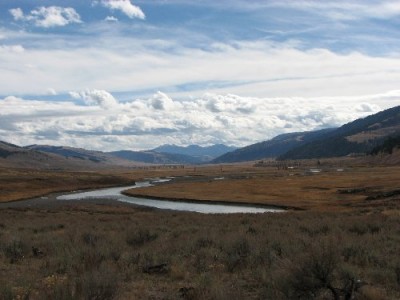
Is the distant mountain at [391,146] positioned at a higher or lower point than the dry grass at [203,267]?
higher

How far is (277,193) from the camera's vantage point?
75.4m

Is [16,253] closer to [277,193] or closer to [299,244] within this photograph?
[299,244]

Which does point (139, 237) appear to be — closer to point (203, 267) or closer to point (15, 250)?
point (15, 250)

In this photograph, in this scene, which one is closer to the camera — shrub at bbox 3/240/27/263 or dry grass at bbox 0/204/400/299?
dry grass at bbox 0/204/400/299

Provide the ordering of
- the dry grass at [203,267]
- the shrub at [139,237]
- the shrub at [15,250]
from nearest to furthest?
the dry grass at [203,267], the shrub at [15,250], the shrub at [139,237]

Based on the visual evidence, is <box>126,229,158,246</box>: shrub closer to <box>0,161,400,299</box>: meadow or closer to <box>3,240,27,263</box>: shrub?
<box>0,161,400,299</box>: meadow

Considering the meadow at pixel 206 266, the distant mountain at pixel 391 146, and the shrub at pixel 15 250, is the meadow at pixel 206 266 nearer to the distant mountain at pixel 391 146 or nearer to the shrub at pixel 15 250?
the shrub at pixel 15 250

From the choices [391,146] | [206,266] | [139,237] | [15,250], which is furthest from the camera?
[391,146]

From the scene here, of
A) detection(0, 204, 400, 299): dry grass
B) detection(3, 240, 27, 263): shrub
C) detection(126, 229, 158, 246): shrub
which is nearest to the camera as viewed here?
detection(0, 204, 400, 299): dry grass

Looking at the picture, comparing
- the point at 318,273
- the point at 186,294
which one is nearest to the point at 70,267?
the point at 186,294

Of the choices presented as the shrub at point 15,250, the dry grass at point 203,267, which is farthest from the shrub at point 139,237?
the shrub at point 15,250

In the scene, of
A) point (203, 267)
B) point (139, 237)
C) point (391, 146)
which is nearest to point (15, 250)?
point (139, 237)

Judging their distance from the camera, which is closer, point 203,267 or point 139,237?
point 203,267

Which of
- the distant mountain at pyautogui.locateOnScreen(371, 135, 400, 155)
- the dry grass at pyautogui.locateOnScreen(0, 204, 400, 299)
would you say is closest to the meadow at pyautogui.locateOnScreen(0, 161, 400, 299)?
the dry grass at pyautogui.locateOnScreen(0, 204, 400, 299)
